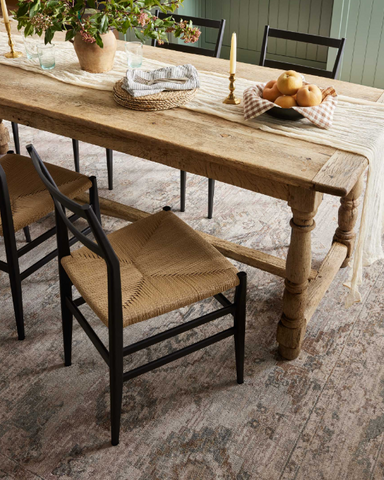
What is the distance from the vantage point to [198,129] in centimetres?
173

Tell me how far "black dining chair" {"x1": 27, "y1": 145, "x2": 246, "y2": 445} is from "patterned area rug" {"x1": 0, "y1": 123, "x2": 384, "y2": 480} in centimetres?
12

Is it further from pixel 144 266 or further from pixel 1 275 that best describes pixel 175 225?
pixel 1 275

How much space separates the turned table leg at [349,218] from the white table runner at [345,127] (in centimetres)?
23

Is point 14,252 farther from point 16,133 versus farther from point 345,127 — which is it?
point 16,133

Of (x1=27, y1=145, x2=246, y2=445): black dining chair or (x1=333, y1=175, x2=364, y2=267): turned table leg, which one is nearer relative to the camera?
(x1=27, y1=145, x2=246, y2=445): black dining chair

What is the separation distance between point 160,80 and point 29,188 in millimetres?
656

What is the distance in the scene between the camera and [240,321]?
1.64 m

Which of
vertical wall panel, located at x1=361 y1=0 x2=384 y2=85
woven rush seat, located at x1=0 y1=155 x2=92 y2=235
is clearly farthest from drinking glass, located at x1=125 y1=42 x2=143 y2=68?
vertical wall panel, located at x1=361 y1=0 x2=384 y2=85

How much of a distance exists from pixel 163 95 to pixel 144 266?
2.22 ft

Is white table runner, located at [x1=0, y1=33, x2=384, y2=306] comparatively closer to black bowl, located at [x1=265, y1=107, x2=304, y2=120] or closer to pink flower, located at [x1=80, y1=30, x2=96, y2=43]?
black bowl, located at [x1=265, y1=107, x2=304, y2=120]

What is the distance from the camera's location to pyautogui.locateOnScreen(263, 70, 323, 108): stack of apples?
66.4 inches

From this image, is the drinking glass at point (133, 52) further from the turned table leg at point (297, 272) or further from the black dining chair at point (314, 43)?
the turned table leg at point (297, 272)

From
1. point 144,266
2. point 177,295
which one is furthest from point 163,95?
point 177,295

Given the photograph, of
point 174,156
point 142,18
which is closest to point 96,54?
point 142,18
